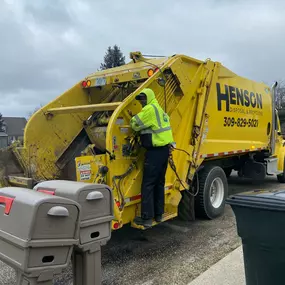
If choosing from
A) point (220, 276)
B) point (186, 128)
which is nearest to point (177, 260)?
point (220, 276)

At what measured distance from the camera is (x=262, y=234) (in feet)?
8.59

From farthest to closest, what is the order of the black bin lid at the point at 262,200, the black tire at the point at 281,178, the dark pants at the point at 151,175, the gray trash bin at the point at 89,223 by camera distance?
the black tire at the point at 281,178 → the dark pants at the point at 151,175 → the gray trash bin at the point at 89,223 → the black bin lid at the point at 262,200

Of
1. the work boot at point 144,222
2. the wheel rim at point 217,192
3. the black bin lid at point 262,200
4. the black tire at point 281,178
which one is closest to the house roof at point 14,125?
the black tire at point 281,178

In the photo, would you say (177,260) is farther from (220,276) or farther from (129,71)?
(129,71)

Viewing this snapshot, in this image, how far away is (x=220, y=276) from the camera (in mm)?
3586

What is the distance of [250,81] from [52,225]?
230 inches

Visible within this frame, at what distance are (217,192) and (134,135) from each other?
252 cm

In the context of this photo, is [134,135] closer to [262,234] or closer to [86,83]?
[86,83]

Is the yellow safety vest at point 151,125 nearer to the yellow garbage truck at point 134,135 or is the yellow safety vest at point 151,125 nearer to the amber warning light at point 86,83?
the yellow garbage truck at point 134,135

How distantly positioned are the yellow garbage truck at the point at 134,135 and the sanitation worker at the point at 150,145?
119 millimetres

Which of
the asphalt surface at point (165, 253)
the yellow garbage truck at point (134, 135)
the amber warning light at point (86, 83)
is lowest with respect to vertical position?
the asphalt surface at point (165, 253)

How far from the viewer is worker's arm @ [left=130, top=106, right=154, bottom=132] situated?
4.11 m

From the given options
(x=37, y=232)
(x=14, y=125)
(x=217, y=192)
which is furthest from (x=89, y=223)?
(x=14, y=125)

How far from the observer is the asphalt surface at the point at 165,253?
3.70 metres
